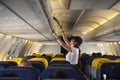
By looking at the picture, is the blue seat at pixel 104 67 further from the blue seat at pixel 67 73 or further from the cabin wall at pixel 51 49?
the cabin wall at pixel 51 49

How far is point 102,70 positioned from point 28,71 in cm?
373

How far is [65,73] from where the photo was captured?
5414 millimetres

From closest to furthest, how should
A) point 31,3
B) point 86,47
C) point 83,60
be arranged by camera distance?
point 31,3 < point 83,60 < point 86,47

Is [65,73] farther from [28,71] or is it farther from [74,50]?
[74,50]

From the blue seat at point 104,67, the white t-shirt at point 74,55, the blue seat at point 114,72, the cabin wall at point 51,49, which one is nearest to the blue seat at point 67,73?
the blue seat at point 114,72

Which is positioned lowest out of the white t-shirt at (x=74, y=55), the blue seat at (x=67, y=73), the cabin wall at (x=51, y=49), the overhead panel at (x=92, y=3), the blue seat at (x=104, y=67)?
the blue seat at (x=67, y=73)

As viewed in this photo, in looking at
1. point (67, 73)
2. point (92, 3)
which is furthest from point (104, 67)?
point (67, 73)

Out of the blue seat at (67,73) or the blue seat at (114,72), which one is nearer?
the blue seat at (67,73)

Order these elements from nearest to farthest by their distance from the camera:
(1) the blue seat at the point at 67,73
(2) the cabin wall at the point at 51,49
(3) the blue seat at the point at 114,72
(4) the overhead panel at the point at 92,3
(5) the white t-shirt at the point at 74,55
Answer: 1. (1) the blue seat at the point at 67,73
2. (4) the overhead panel at the point at 92,3
3. (3) the blue seat at the point at 114,72
4. (5) the white t-shirt at the point at 74,55
5. (2) the cabin wall at the point at 51,49

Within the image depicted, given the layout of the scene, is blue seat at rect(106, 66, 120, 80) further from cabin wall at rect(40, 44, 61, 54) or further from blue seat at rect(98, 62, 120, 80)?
cabin wall at rect(40, 44, 61, 54)

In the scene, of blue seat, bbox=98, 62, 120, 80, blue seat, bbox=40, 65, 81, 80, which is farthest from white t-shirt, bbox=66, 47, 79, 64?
blue seat, bbox=40, 65, 81, 80

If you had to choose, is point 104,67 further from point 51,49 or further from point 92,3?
→ point 51,49

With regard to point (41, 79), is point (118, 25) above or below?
above

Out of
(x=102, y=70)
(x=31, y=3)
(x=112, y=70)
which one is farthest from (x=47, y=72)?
(x=102, y=70)
